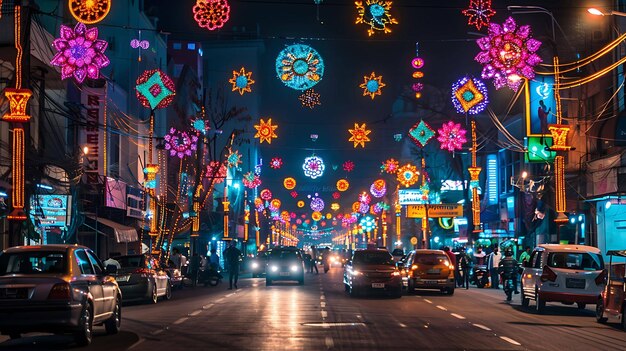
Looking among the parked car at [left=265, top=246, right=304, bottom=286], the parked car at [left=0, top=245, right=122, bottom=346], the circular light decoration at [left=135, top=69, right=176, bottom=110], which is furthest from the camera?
the parked car at [left=265, top=246, right=304, bottom=286]

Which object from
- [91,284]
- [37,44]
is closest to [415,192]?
[37,44]

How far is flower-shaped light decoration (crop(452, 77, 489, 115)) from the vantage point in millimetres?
42469

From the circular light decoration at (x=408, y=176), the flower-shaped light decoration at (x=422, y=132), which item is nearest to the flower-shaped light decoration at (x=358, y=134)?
the flower-shaped light decoration at (x=422, y=132)

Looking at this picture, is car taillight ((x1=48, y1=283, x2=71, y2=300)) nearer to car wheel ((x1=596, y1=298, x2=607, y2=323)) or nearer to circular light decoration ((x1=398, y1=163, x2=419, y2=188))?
car wheel ((x1=596, y1=298, x2=607, y2=323))

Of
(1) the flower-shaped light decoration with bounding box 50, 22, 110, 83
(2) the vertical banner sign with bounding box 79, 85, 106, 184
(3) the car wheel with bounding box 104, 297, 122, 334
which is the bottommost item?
(3) the car wheel with bounding box 104, 297, 122, 334

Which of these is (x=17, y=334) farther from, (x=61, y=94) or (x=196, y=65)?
(x=196, y=65)

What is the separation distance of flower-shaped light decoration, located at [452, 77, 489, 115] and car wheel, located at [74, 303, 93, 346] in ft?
98.9

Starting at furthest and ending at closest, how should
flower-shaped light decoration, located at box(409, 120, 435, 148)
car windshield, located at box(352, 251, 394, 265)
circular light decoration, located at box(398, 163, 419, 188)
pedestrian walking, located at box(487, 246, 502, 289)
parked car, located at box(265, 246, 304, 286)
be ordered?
circular light decoration, located at box(398, 163, 419, 188) → flower-shaped light decoration, located at box(409, 120, 435, 148) → parked car, located at box(265, 246, 304, 286) → pedestrian walking, located at box(487, 246, 502, 289) → car windshield, located at box(352, 251, 394, 265)

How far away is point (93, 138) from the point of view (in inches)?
1549

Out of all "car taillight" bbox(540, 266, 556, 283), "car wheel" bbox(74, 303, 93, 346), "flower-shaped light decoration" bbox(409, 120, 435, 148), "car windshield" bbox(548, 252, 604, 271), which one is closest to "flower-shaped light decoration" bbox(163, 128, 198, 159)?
"flower-shaped light decoration" bbox(409, 120, 435, 148)

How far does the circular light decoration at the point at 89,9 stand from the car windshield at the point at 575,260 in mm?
15401

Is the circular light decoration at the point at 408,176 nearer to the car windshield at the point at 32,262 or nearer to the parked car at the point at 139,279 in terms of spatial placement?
the parked car at the point at 139,279

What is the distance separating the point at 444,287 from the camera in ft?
108

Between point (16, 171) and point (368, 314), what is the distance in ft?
34.8
